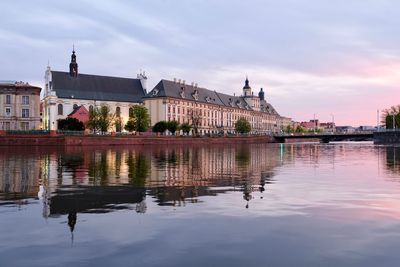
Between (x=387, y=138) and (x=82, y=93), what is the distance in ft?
331

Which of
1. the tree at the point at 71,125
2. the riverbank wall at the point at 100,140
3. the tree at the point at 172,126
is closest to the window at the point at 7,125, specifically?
the tree at the point at 71,125

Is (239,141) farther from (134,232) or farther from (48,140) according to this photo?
(134,232)

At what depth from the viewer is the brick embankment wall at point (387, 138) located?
461 feet

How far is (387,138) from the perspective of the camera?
14212cm

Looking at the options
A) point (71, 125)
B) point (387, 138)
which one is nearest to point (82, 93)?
point (71, 125)

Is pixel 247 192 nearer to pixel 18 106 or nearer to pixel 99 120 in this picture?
pixel 99 120

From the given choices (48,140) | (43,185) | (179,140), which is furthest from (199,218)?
(179,140)

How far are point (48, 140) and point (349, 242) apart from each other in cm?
8889

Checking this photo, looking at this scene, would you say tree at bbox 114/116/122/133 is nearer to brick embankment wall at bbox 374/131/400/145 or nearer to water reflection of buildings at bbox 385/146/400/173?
brick embankment wall at bbox 374/131/400/145

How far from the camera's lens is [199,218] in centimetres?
1362

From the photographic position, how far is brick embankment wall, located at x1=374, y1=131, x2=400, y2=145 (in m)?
140

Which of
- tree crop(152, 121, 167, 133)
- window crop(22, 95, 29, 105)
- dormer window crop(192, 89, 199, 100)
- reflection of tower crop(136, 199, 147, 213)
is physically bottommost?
reflection of tower crop(136, 199, 147, 213)

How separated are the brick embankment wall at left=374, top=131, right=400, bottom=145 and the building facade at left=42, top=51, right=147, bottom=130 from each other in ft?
268

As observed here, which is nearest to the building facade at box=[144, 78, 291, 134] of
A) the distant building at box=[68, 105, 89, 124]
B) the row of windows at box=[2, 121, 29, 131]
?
the distant building at box=[68, 105, 89, 124]
